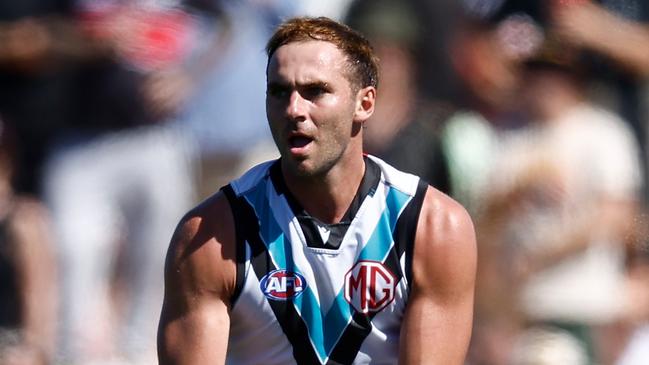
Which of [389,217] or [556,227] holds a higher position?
[389,217]

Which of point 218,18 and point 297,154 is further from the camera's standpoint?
point 218,18

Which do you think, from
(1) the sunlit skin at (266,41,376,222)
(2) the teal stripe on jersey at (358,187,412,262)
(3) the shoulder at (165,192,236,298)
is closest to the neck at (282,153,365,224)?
(1) the sunlit skin at (266,41,376,222)

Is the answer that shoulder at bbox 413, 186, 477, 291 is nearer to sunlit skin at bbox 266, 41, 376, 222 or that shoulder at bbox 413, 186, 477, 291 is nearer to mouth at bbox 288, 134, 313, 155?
sunlit skin at bbox 266, 41, 376, 222

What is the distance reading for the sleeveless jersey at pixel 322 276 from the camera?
15.1 ft

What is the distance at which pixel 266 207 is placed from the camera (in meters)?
4.70

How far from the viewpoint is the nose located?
449cm

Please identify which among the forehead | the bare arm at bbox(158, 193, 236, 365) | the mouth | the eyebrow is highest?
the forehead

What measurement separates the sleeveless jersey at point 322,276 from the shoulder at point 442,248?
3cm

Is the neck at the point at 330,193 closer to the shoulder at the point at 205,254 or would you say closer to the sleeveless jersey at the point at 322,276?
the sleeveless jersey at the point at 322,276

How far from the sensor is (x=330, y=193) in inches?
185

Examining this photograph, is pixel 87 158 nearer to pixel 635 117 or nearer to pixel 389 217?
pixel 635 117

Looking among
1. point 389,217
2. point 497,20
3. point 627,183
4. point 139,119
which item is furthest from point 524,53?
point 389,217

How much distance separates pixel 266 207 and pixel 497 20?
10.5 ft

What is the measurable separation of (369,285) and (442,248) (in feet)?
0.86
